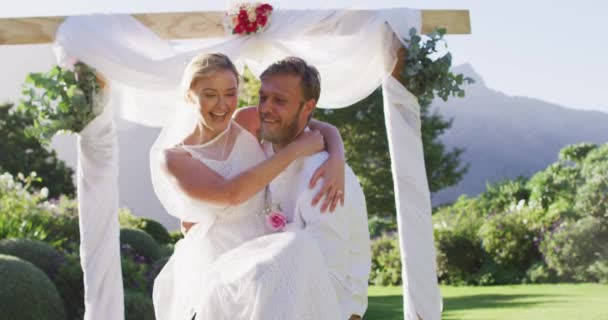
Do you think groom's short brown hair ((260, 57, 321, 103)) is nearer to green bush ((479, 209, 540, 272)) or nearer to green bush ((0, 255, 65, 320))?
green bush ((0, 255, 65, 320))

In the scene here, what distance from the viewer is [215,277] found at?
123 inches

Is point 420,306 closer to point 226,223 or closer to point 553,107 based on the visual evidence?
point 226,223

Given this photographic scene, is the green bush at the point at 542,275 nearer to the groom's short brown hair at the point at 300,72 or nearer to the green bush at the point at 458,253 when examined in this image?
the green bush at the point at 458,253

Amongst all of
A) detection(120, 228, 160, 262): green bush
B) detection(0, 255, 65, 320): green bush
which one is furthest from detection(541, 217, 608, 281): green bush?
detection(0, 255, 65, 320): green bush

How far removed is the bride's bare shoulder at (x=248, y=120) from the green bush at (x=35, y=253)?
3933 mm

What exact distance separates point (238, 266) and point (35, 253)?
182 inches

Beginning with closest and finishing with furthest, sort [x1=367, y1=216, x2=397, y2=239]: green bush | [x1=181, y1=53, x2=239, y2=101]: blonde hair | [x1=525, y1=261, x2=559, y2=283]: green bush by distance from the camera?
[x1=181, y1=53, x2=239, y2=101]: blonde hair → [x1=525, y1=261, x2=559, y2=283]: green bush → [x1=367, y1=216, x2=397, y2=239]: green bush

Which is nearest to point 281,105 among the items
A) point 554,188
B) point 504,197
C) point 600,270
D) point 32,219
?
point 32,219

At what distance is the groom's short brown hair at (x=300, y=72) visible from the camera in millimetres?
3449

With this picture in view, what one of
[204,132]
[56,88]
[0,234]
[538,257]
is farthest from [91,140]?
[538,257]

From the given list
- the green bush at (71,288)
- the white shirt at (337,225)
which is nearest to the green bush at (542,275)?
the green bush at (71,288)

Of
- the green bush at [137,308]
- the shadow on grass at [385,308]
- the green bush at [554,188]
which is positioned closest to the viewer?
the green bush at [137,308]

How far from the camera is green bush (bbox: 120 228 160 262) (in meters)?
9.01

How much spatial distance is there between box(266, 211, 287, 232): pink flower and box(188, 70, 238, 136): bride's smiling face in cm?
54
